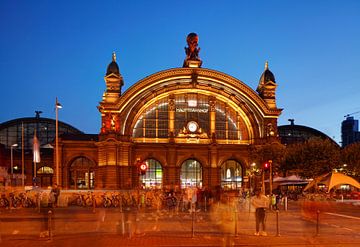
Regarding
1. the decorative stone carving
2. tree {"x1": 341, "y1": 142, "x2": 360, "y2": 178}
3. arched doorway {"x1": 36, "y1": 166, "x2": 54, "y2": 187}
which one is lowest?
arched doorway {"x1": 36, "y1": 166, "x2": 54, "y2": 187}

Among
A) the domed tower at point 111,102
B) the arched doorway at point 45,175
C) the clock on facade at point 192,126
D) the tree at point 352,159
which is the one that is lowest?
the arched doorway at point 45,175

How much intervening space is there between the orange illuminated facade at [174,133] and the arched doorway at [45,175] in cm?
1193

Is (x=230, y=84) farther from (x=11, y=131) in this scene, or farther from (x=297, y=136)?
(x=11, y=131)

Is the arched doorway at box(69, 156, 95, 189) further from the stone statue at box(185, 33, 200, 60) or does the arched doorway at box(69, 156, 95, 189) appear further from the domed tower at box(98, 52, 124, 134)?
the stone statue at box(185, 33, 200, 60)

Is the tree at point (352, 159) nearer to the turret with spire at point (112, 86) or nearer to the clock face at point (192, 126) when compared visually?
the clock face at point (192, 126)

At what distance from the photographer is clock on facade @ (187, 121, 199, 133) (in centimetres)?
7800

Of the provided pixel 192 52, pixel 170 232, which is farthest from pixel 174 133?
pixel 170 232

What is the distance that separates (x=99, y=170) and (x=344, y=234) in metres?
56.1

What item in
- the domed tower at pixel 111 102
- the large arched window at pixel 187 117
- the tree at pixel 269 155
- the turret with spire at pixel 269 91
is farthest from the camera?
the turret with spire at pixel 269 91

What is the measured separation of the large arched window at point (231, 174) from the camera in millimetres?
79188

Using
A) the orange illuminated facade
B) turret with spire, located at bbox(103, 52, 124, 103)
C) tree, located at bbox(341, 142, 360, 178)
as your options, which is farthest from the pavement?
turret with spire, located at bbox(103, 52, 124, 103)

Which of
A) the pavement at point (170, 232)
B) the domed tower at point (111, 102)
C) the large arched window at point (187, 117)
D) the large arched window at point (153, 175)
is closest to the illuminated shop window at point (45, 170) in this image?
the domed tower at point (111, 102)

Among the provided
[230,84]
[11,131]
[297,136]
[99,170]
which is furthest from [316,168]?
[11,131]

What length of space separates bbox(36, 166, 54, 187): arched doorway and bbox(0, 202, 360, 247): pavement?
191 feet
